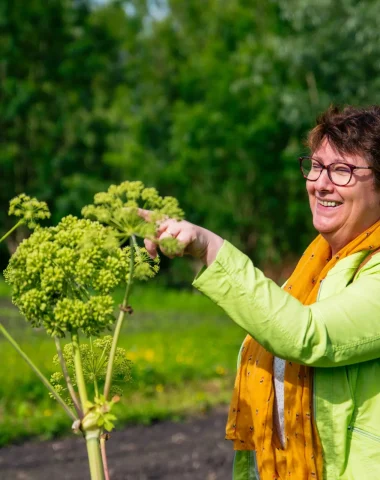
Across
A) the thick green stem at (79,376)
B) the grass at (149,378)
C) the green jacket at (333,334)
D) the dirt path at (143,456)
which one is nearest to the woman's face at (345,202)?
the green jacket at (333,334)

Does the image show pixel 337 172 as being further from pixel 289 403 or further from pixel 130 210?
pixel 130 210

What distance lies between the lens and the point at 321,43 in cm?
1842

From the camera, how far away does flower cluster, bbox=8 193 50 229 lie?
1.85 m

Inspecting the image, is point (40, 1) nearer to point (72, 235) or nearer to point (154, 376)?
point (154, 376)

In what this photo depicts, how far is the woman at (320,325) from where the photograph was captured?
6.59 feet

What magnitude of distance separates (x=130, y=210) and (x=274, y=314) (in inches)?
18.9

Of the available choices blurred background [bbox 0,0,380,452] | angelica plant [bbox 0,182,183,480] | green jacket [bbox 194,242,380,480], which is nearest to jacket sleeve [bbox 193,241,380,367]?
green jacket [bbox 194,242,380,480]

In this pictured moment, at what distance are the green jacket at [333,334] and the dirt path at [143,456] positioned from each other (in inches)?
163

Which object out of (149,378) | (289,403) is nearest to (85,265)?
(289,403)

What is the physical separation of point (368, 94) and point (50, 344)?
33.8 ft

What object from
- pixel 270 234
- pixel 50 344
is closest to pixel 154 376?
pixel 50 344

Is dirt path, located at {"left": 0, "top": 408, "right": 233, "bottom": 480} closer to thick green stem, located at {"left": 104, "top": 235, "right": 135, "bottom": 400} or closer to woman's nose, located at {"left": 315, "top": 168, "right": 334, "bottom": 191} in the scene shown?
woman's nose, located at {"left": 315, "top": 168, "right": 334, "bottom": 191}

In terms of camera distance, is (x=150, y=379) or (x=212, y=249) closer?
(x=212, y=249)

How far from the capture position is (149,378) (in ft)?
29.7
